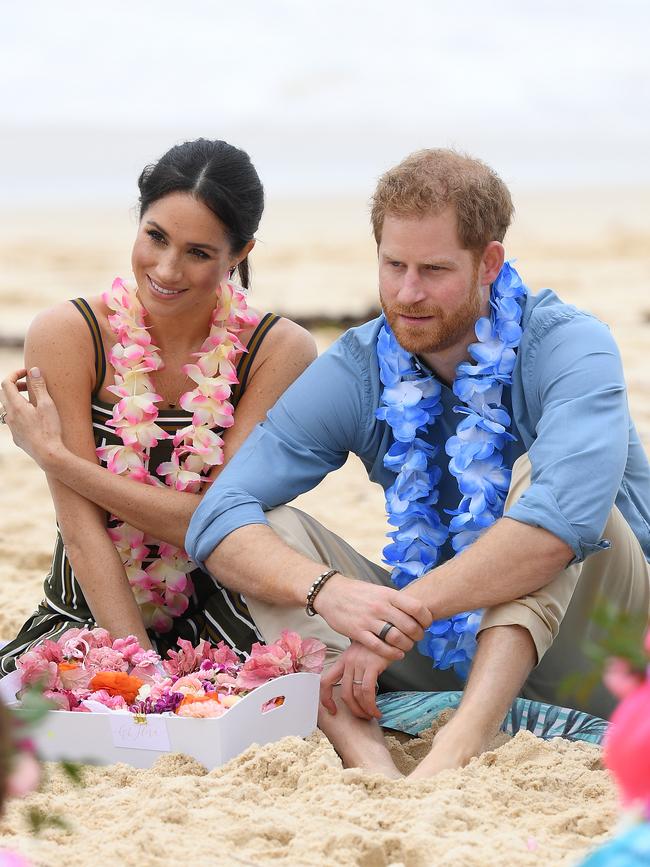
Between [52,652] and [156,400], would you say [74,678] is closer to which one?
[52,652]

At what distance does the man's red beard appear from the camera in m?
3.58

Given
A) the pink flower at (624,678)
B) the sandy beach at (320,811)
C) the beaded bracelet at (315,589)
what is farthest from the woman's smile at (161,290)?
the pink flower at (624,678)

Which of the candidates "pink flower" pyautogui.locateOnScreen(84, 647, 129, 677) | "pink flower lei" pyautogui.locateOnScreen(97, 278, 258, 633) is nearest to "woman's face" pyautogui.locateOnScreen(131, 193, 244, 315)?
"pink flower lei" pyautogui.locateOnScreen(97, 278, 258, 633)

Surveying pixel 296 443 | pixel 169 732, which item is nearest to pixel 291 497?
pixel 296 443

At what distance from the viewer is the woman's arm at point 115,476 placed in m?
3.83

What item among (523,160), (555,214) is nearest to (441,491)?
(555,214)

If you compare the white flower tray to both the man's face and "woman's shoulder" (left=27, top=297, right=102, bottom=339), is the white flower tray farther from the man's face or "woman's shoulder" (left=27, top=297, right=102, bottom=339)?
"woman's shoulder" (left=27, top=297, right=102, bottom=339)

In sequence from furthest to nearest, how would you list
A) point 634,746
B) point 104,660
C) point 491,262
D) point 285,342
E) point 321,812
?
point 285,342
point 491,262
point 104,660
point 321,812
point 634,746

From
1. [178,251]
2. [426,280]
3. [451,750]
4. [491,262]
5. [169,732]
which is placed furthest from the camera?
[178,251]

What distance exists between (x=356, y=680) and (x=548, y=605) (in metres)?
0.55

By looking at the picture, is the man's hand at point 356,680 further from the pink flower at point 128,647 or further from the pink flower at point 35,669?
the pink flower at point 35,669

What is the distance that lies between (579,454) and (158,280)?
1.42 metres

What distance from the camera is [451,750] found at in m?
3.04

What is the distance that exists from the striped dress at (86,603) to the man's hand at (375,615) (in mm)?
658
